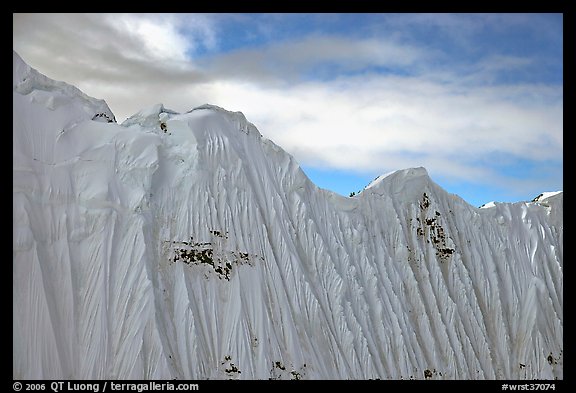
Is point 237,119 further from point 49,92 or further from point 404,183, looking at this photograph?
point 404,183

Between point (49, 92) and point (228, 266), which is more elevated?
point (49, 92)

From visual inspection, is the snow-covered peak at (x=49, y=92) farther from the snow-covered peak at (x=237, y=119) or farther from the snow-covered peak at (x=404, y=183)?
the snow-covered peak at (x=404, y=183)

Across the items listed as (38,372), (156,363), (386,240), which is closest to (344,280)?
(386,240)

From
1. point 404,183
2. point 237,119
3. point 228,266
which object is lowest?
point 228,266

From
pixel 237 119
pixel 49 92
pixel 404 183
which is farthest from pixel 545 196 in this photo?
pixel 49 92

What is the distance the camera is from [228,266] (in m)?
20.0

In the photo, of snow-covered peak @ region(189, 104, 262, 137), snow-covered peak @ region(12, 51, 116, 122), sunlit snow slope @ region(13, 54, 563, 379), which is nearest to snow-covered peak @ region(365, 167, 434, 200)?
sunlit snow slope @ region(13, 54, 563, 379)

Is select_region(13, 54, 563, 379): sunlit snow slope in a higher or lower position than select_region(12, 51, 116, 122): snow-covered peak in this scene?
lower

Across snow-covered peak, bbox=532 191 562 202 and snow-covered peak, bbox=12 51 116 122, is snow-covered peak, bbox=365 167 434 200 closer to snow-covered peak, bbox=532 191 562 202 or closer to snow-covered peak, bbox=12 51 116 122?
snow-covered peak, bbox=532 191 562 202

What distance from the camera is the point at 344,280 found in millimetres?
22766

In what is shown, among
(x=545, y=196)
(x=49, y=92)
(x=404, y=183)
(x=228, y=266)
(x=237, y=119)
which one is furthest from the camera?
(x=545, y=196)

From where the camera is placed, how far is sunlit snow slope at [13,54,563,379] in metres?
17.3

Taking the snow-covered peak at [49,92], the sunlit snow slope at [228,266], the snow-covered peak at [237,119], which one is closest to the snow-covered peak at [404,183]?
the sunlit snow slope at [228,266]

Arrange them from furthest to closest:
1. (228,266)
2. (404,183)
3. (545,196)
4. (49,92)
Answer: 1. (545,196)
2. (404,183)
3. (49,92)
4. (228,266)
